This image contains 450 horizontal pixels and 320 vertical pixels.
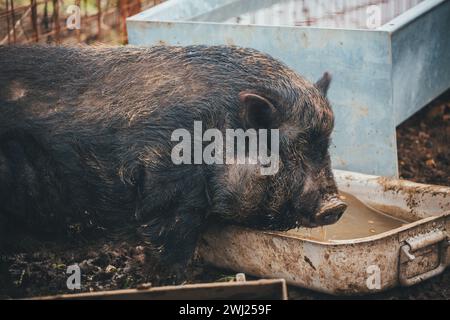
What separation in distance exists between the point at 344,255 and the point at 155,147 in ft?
4.03

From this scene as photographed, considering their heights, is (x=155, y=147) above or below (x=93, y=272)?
above

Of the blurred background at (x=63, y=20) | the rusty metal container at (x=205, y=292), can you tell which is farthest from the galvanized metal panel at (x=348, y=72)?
the rusty metal container at (x=205, y=292)

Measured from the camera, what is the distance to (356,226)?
5.82 metres

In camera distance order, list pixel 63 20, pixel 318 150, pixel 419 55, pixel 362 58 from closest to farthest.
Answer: pixel 318 150 < pixel 362 58 < pixel 419 55 < pixel 63 20

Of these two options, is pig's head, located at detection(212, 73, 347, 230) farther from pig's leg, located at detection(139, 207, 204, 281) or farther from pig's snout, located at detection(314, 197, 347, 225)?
pig's leg, located at detection(139, 207, 204, 281)

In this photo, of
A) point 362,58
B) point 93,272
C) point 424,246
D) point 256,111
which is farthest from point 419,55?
point 93,272

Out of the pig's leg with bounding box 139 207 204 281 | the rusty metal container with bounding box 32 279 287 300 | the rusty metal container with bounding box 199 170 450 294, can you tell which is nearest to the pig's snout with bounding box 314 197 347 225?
the rusty metal container with bounding box 199 170 450 294

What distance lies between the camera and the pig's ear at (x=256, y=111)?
4.85m

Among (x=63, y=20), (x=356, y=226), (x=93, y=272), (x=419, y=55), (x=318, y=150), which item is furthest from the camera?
(x=63, y=20)

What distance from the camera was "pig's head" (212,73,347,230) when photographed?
16.2 feet

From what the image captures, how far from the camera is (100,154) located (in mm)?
4918

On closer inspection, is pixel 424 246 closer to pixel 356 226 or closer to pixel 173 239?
pixel 356 226
